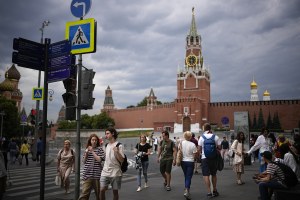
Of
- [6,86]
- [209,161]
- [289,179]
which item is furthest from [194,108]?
[289,179]

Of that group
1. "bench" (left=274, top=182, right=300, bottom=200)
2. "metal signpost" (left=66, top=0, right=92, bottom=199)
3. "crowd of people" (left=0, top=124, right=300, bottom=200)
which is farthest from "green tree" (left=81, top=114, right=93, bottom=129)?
"bench" (left=274, top=182, right=300, bottom=200)

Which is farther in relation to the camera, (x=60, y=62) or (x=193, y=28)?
(x=193, y=28)

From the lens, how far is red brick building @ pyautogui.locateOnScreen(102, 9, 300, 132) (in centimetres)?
6028

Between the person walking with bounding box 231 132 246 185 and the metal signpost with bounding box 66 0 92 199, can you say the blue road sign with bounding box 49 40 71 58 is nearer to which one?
the metal signpost with bounding box 66 0 92 199

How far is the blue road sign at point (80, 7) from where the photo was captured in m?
6.38

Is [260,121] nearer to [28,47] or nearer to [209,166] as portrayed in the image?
[209,166]

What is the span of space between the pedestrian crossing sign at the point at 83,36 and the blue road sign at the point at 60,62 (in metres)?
0.39

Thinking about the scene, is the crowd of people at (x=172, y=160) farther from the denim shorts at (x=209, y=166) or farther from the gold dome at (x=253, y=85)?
the gold dome at (x=253, y=85)

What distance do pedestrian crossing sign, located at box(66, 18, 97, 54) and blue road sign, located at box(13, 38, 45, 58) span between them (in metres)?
0.64

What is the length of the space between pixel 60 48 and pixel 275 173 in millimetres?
4738

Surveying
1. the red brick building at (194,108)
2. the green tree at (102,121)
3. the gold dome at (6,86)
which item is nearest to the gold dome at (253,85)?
the red brick building at (194,108)

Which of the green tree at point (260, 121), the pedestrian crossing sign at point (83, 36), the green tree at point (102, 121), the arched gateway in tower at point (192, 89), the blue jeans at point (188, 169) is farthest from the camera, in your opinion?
the green tree at point (102, 121)

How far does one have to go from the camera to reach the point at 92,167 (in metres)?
6.25

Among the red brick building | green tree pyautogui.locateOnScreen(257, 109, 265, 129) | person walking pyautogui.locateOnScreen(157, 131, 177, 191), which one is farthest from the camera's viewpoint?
the red brick building
